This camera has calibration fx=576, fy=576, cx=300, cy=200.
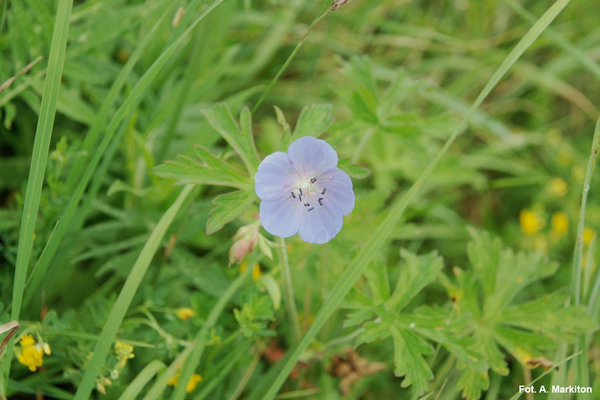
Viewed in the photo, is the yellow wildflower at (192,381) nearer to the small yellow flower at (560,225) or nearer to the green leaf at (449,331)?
the green leaf at (449,331)

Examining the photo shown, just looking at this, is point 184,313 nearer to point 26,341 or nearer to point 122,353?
point 122,353

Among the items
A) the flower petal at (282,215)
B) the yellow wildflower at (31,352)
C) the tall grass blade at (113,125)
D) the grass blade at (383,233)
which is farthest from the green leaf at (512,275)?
the yellow wildflower at (31,352)

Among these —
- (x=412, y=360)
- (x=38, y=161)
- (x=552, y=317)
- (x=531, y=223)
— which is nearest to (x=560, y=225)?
(x=531, y=223)

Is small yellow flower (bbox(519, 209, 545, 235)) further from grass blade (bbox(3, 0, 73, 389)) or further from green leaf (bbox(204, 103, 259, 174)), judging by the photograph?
grass blade (bbox(3, 0, 73, 389))

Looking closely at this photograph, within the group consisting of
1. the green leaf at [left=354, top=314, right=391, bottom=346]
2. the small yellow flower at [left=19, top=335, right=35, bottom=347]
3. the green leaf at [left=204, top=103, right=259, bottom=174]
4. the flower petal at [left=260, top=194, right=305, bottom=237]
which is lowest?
the small yellow flower at [left=19, top=335, right=35, bottom=347]

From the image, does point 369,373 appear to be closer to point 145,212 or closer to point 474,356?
point 474,356

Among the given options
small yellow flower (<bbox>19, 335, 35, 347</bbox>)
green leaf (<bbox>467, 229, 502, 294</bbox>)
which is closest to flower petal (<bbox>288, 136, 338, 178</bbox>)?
green leaf (<bbox>467, 229, 502, 294</bbox>)

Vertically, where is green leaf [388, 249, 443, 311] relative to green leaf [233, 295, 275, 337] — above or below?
above
